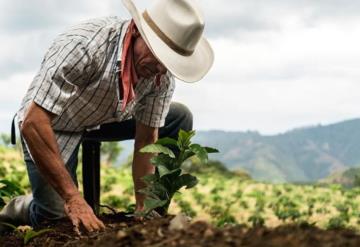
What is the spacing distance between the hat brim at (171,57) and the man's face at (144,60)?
10 centimetres

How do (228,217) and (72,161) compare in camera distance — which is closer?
(72,161)

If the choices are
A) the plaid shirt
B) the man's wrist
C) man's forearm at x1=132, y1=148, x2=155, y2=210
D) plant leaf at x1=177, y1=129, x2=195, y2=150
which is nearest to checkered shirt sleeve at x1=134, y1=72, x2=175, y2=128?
the plaid shirt

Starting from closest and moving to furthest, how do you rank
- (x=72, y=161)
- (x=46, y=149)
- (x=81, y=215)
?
(x=81, y=215), (x=46, y=149), (x=72, y=161)

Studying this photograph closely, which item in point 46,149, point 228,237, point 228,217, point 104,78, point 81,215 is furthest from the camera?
point 228,217

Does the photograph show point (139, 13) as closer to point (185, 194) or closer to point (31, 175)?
point (31, 175)

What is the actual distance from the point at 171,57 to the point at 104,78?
0.53 meters

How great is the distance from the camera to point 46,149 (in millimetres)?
3670

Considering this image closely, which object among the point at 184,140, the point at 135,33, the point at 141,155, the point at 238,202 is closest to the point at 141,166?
the point at 141,155

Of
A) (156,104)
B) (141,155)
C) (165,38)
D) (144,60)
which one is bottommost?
(141,155)

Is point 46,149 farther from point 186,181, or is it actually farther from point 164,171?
point 186,181

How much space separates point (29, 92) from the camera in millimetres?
4203

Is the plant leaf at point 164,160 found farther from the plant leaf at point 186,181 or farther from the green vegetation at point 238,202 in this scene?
the green vegetation at point 238,202

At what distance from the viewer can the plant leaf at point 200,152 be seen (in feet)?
11.7

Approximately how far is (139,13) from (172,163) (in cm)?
82
